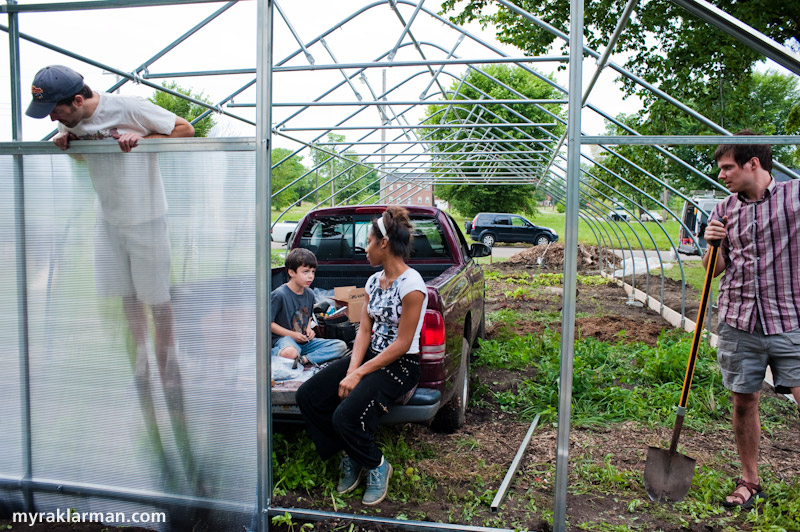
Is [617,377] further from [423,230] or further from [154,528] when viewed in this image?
[154,528]

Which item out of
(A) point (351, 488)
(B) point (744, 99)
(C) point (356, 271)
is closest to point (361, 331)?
(A) point (351, 488)

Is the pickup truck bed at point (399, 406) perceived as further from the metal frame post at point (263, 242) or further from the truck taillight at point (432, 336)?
the metal frame post at point (263, 242)

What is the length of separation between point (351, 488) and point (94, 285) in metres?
1.88

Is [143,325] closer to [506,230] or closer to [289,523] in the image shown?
[289,523]

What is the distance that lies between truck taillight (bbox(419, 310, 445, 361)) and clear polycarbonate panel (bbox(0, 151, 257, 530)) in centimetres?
113

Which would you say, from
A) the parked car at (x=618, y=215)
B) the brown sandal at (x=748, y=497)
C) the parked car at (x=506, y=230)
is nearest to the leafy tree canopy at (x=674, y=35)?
the parked car at (x=618, y=215)

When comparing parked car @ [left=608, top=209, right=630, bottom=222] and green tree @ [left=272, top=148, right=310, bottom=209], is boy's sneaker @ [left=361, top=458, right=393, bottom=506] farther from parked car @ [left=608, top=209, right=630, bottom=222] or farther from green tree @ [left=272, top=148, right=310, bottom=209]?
green tree @ [left=272, top=148, right=310, bottom=209]

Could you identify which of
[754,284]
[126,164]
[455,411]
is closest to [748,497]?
[754,284]

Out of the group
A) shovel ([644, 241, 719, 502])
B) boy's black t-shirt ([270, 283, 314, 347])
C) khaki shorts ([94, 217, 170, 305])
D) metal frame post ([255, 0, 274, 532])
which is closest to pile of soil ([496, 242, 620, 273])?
boy's black t-shirt ([270, 283, 314, 347])

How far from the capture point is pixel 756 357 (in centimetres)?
329

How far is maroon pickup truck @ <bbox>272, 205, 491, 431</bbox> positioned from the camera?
3.72 m

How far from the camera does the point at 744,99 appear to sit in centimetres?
1166

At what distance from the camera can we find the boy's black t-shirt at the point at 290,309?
433 centimetres

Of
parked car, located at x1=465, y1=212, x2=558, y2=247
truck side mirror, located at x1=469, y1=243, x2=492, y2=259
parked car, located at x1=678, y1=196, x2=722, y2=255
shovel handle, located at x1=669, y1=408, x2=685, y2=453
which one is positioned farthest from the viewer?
parked car, located at x1=465, y1=212, x2=558, y2=247
